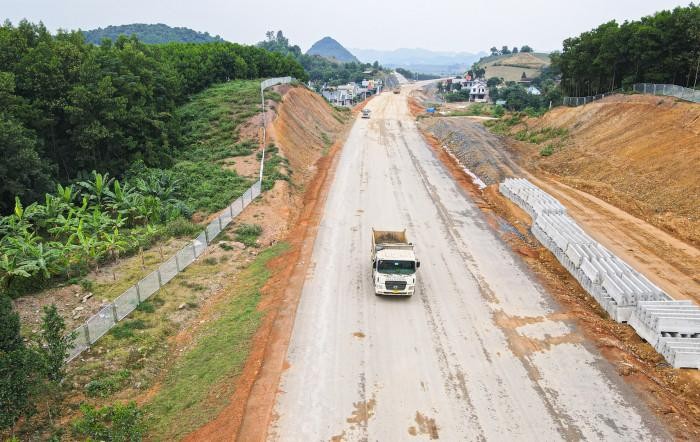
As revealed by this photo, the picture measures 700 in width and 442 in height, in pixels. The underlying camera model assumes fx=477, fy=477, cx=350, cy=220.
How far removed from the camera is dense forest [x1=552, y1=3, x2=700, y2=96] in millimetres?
45750

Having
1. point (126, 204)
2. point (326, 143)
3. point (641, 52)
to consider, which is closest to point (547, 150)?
point (641, 52)

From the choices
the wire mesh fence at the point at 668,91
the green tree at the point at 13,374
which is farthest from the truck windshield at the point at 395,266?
the wire mesh fence at the point at 668,91

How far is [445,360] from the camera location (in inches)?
667

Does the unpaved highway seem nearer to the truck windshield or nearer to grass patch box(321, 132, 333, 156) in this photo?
the truck windshield

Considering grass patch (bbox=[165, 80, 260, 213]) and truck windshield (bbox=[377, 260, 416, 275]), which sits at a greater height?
grass patch (bbox=[165, 80, 260, 213])

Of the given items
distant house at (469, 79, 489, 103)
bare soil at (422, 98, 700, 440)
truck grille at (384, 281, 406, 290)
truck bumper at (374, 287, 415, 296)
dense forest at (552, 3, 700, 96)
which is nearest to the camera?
bare soil at (422, 98, 700, 440)

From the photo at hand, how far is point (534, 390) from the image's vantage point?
1540 cm

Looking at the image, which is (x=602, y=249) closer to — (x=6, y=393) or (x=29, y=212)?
(x=6, y=393)

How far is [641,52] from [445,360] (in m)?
47.7

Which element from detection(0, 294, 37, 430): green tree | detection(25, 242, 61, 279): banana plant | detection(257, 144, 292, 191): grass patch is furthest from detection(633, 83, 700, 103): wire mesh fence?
detection(0, 294, 37, 430): green tree

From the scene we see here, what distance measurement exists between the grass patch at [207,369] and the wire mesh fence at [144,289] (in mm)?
3219

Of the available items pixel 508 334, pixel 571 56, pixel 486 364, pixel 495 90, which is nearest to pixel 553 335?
pixel 508 334

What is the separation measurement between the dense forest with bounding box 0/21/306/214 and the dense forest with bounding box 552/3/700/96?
158 feet

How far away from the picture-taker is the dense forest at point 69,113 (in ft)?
101
